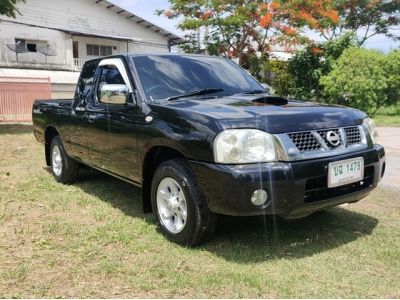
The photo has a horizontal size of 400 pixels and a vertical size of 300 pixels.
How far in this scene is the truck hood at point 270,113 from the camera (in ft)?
11.4

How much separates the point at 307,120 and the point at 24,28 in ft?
70.6

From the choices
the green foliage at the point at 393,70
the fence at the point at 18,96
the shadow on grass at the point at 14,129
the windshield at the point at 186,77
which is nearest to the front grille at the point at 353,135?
the windshield at the point at 186,77

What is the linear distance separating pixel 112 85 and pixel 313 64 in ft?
44.1

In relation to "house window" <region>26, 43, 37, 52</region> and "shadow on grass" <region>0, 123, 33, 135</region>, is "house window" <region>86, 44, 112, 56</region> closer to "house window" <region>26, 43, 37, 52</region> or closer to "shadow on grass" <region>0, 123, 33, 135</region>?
"house window" <region>26, 43, 37, 52</region>

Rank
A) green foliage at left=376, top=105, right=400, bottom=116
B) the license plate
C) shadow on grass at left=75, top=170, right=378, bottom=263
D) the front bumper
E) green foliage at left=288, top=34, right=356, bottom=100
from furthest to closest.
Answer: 1. green foliage at left=376, top=105, right=400, bottom=116
2. green foliage at left=288, top=34, right=356, bottom=100
3. shadow on grass at left=75, top=170, right=378, bottom=263
4. the license plate
5. the front bumper

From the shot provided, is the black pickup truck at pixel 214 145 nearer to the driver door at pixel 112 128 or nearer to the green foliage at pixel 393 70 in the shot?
the driver door at pixel 112 128

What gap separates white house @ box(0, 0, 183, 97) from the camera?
21.2 metres

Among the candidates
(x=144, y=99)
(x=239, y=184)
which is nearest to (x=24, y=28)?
(x=144, y=99)

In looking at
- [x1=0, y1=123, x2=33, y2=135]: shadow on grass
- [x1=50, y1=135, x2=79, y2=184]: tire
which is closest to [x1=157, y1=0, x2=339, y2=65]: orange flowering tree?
[x1=0, y1=123, x2=33, y2=135]: shadow on grass

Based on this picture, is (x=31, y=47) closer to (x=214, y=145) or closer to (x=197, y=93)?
(x=197, y=93)

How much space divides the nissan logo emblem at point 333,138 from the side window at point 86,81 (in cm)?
302

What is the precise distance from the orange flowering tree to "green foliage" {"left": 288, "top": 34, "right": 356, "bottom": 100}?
0.91 m

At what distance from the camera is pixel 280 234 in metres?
4.22

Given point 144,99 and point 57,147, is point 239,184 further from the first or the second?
point 57,147
